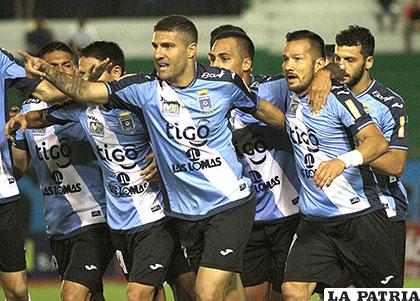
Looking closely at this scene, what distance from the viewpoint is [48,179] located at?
8.92 m

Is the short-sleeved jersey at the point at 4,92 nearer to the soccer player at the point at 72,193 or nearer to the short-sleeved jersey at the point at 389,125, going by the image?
the soccer player at the point at 72,193

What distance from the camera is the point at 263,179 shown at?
9.09 m

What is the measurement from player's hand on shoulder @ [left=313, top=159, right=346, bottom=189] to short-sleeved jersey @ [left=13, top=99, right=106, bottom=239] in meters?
2.22

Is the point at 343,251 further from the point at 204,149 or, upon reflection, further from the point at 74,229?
the point at 74,229

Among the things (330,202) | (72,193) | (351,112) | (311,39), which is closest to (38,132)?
(72,193)

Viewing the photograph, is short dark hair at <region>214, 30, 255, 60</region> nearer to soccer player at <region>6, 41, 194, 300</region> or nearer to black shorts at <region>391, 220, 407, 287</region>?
soccer player at <region>6, 41, 194, 300</region>

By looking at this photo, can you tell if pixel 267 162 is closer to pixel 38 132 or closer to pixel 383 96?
pixel 383 96

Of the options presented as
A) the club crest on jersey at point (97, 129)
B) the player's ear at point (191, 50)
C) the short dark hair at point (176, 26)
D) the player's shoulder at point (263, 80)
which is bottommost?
the club crest on jersey at point (97, 129)

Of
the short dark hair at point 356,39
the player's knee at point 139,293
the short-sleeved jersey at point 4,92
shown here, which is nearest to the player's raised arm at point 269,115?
the short dark hair at point 356,39

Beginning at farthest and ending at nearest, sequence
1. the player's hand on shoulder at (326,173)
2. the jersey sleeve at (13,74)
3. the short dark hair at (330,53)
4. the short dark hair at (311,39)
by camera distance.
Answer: the short dark hair at (330,53) < the jersey sleeve at (13,74) < the short dark hair at (311,39) < the player's hand on shoulder at (326,173)

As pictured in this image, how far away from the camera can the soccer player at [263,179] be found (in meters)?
9.03

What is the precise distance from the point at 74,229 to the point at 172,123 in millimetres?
1441

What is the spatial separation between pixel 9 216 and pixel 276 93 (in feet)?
7.75

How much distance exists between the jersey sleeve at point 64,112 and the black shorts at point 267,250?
1.83m
